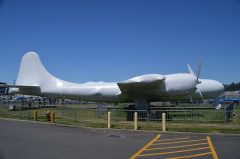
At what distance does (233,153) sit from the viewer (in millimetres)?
8875

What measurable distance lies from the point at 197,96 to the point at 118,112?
7.97m

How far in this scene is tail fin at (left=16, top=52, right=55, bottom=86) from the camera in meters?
30.2

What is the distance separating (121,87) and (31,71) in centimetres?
1376

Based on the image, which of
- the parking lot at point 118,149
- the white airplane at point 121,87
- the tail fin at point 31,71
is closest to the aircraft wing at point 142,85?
the white airplane at point 121,87

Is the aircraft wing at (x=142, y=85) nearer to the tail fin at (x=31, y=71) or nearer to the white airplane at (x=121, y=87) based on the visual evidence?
the white airplane at (x=121, y=87)

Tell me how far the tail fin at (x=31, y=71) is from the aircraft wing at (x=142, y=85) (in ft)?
35.6

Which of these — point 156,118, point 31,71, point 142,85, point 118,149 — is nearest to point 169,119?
point 156,118

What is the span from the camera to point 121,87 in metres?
22.0

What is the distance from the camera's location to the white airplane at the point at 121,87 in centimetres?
2166

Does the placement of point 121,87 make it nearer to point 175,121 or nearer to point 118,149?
point 175,121

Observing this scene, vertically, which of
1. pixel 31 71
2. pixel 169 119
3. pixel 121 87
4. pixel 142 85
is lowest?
pixel 169 119

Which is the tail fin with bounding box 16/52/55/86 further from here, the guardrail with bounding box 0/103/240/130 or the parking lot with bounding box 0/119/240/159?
the parking lot with bounding box 0/119/240/159

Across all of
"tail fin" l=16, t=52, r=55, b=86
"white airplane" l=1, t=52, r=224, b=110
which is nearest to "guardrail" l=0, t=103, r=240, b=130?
"white airplane" l=1, t=52, r=224, b=110

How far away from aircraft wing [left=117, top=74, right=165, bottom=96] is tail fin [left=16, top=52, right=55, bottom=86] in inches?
427
